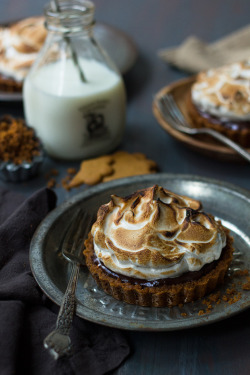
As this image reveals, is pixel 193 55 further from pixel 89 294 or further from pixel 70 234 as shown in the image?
pixel 89 294

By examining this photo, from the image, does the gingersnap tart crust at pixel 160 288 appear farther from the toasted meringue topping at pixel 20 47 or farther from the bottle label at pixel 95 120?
the toasted meringue topping at pixel 20 47

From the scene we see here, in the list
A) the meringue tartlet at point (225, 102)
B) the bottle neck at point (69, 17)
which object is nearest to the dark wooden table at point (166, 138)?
the meringue tartlet at point (225, 102)

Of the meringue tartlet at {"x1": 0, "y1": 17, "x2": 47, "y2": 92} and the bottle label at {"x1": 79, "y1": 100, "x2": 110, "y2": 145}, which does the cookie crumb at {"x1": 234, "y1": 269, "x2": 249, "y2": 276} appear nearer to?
the bottle label at {"x1": 79, "y1": 100, "x2": 110, "y2": 145}

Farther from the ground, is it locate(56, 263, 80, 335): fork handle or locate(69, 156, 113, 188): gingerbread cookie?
locate(56, 263, 80, 335): fork handle

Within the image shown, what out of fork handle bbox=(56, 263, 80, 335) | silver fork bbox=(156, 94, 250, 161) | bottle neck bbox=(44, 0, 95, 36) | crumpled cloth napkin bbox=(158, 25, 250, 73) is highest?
bottle neck bbox=(44, 0, 95, 36)

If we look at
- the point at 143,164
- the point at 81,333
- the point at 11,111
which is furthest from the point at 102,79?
the point at 81,333

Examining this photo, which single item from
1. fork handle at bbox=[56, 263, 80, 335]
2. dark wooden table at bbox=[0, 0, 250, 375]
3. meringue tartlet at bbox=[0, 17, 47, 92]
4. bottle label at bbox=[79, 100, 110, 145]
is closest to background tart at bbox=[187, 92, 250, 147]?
dark wooden table at bbox=[0, 0, 250, 375]

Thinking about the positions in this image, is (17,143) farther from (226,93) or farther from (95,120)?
(226,93)

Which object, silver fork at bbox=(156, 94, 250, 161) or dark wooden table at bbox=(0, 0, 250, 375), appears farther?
silver fork at bbox=(156, 94, 250, 161)
